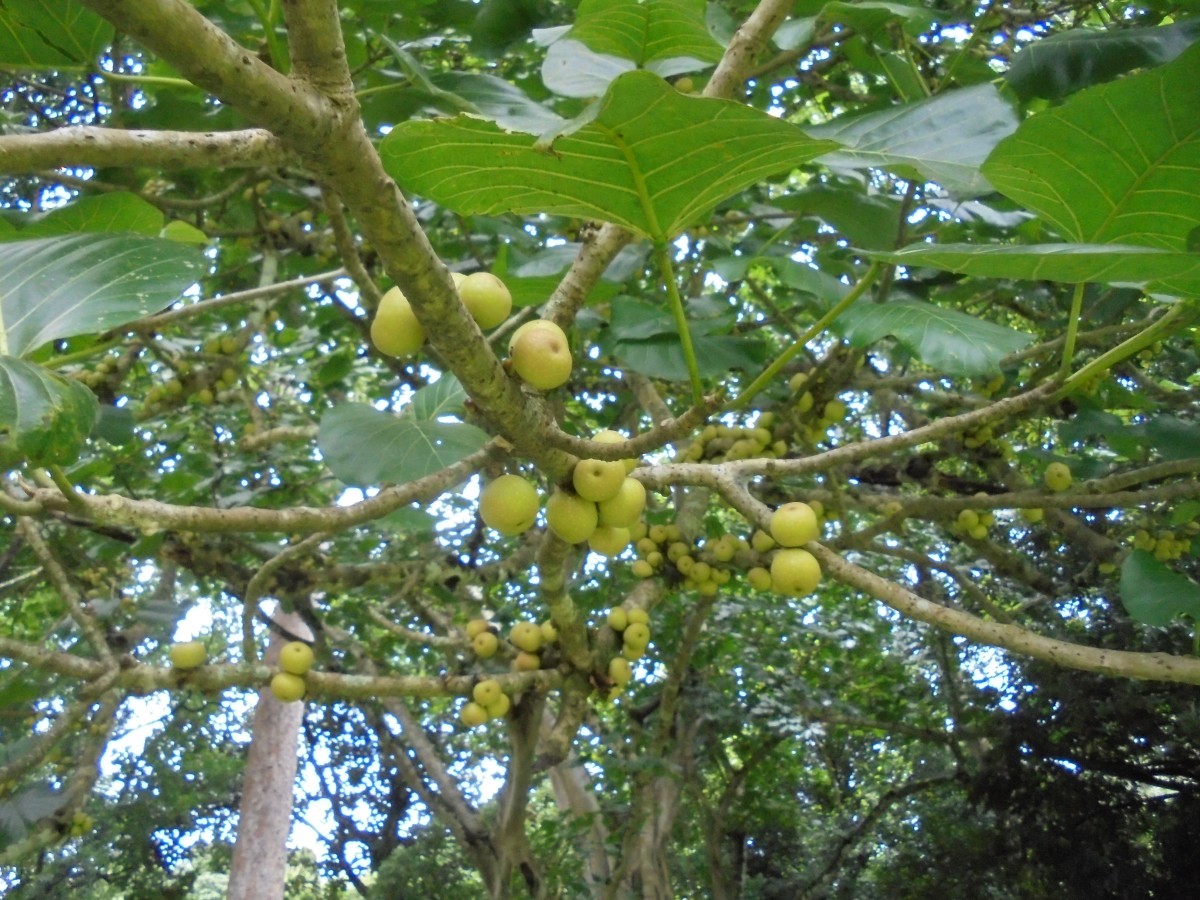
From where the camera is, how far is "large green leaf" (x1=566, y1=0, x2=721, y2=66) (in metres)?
1.13

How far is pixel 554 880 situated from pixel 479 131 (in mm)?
4198

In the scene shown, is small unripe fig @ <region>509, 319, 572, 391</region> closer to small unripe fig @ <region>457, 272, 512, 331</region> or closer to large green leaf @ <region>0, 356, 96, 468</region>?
small unripe fig @ <region>457, 272, 512, 331</region>

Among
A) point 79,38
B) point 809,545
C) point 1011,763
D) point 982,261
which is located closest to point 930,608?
point 809,545

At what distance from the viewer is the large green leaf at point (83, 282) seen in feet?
3.10

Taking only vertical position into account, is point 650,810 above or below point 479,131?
above

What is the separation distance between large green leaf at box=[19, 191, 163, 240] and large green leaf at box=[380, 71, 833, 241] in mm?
679

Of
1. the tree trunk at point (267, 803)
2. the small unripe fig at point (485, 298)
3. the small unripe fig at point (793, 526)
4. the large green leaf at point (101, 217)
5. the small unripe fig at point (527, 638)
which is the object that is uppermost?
the tree trunk at point (267, 803)

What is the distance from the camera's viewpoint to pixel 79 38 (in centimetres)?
142

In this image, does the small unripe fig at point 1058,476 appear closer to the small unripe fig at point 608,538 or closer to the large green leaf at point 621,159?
the small unripe fig at point 608,538

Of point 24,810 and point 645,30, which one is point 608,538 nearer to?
point 645,30

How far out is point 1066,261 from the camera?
2.59ft

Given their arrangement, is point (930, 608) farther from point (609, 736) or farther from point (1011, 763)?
point (1011, 763)

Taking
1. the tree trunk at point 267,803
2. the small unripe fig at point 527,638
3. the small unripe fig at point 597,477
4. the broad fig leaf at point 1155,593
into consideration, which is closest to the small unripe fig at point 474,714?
the small unripe fig at point 527,638

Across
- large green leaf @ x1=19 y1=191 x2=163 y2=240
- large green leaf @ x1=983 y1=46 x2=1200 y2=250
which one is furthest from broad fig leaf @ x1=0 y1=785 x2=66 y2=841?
large green leaf @ x1=983 y1=46 x2=1200 y2=250
